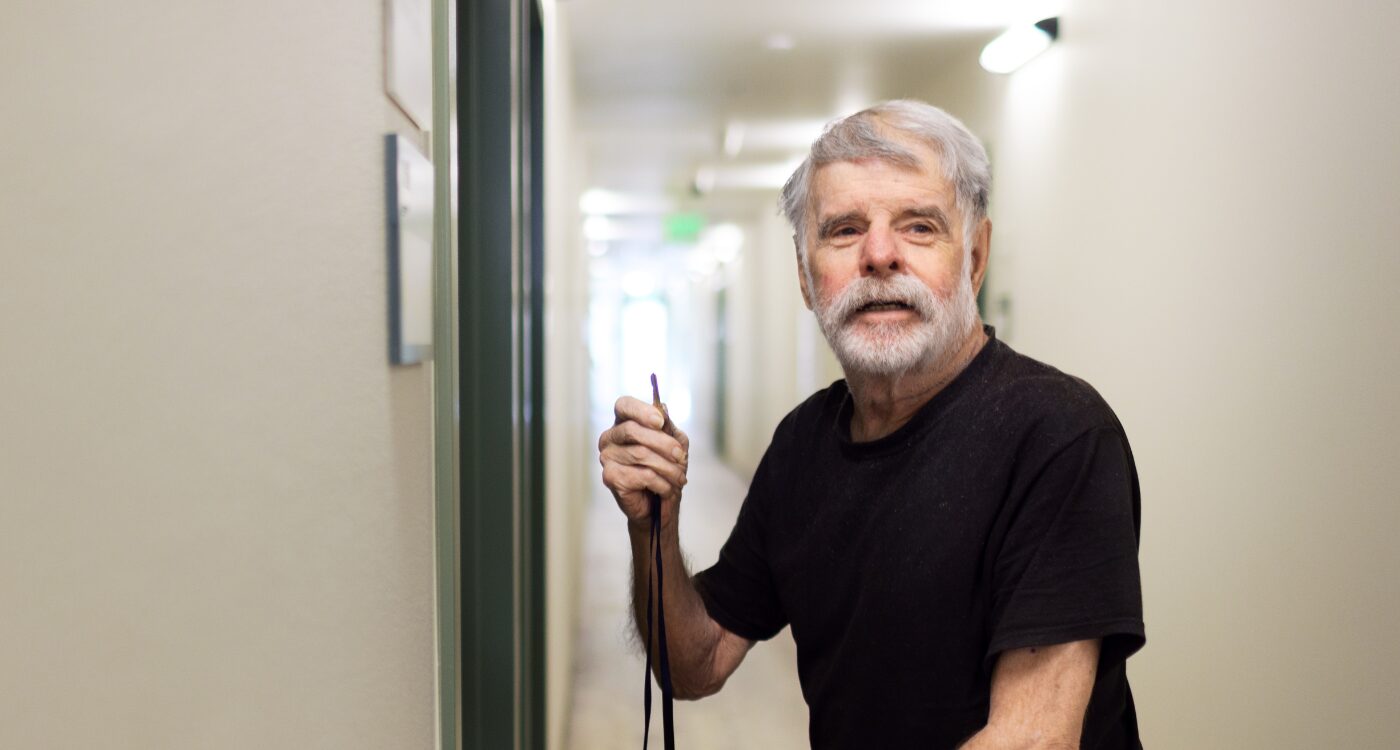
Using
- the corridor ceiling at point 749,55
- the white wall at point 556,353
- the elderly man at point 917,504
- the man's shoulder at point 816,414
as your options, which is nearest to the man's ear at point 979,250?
the elderly man at point 917,504

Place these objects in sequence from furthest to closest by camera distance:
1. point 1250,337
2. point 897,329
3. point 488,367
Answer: point 1250,337
point 488,367
point 897,329

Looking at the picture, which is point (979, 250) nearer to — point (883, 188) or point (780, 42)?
point (883, 188)

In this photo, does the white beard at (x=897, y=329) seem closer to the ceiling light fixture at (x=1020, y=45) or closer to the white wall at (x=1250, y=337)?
the white wall at (x=1250, y=337)

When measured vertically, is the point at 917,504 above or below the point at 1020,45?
below

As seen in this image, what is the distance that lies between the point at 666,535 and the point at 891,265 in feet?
1.41

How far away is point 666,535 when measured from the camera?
1330mm

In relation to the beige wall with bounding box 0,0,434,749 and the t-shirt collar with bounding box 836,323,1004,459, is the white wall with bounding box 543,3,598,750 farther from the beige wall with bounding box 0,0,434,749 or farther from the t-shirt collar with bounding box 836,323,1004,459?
the beige wall with bounding box 0,0,434,749

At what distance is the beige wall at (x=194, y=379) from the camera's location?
41 cm

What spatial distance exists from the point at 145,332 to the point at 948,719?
0.94 metres

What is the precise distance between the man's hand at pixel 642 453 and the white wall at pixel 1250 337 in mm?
1359

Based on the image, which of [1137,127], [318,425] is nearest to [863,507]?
[318,425]

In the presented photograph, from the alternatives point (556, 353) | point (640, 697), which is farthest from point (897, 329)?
point (640, 697)

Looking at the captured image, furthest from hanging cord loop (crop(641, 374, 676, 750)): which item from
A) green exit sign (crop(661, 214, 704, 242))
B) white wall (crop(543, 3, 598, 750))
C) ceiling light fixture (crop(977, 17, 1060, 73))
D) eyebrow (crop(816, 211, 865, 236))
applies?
green exit sign (crop(661, 214, 704, 242))

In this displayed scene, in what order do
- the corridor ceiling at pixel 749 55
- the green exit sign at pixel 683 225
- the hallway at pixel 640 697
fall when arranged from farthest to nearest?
1. the green exit sign at pixel 683 225
2. the corridor ceiling at pixel 749 55
3. the hallway at pixel 640 697
